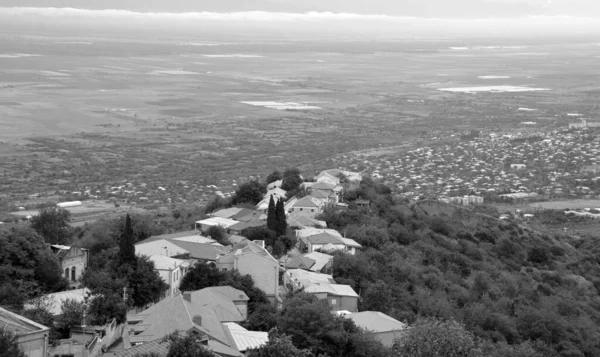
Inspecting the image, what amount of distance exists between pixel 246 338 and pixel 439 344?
4.26 meters

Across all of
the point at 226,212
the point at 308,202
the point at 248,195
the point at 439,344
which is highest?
the point at 439,344

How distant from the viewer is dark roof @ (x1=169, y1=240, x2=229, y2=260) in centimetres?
2720

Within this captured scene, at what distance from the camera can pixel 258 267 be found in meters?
25.9

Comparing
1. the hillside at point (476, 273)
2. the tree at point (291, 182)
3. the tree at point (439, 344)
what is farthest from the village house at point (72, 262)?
the tree at point (291, 182)

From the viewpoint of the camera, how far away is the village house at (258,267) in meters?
25.7

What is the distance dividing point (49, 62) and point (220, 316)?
129 m

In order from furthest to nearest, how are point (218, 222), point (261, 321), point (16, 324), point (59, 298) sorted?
point (218, 222), point (261, 321), point (59, 298), point (16, 324)

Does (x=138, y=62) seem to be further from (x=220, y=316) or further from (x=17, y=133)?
(x=220, y=316)

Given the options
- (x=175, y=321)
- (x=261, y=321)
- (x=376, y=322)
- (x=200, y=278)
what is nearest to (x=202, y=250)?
(x=200, y=278)

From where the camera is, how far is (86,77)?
121688 millimetres

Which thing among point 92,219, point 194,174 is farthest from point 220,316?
point 194,174

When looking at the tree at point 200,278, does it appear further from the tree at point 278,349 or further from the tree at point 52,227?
the tree at point 278,349

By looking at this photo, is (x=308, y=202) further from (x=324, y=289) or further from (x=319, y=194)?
(x=324, y=289)

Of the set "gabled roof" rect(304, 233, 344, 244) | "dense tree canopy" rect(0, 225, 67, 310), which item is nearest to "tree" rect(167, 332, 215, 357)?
"dense tree canopy" rect(0, 225, 67, 310)
